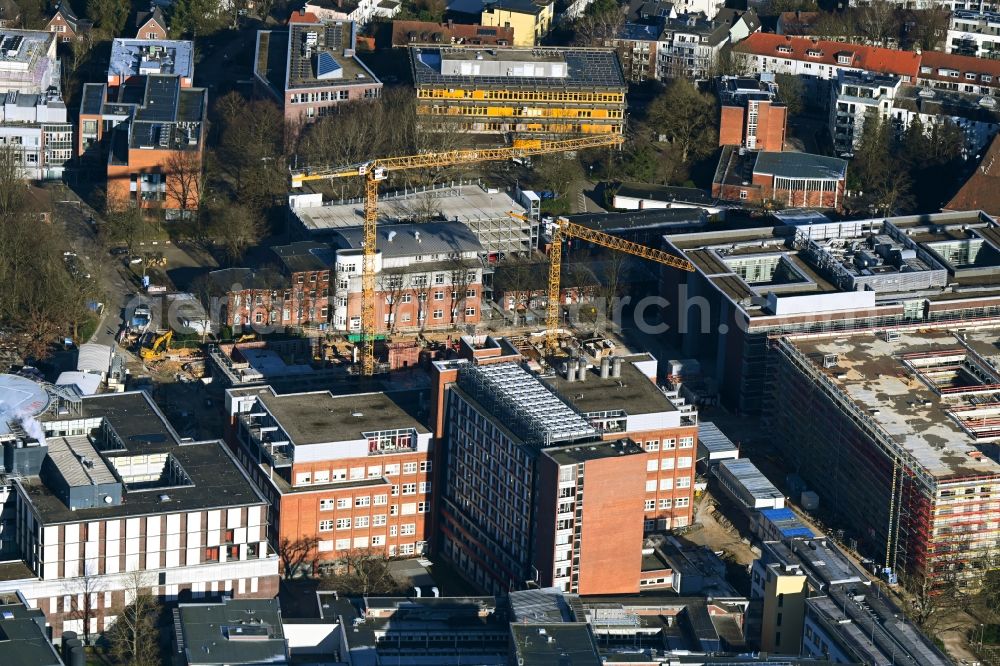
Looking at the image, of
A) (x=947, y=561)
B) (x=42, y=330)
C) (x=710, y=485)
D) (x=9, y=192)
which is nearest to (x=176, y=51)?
(x=9, y=192)

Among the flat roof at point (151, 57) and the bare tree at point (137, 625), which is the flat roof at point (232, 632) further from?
the flat roof at point (151, 57)

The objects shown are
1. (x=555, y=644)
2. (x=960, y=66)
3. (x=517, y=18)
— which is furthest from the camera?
(x=517, y=18)

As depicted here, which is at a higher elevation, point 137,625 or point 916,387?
point 916,387

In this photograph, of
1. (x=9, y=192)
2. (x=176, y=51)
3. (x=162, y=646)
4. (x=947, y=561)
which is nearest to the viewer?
(x=162, y=646)

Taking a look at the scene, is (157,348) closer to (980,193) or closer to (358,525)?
(358,525)

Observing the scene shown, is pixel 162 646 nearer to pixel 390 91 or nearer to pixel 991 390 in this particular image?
pixel 991 390

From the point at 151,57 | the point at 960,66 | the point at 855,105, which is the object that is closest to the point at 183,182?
the point at 151,57
